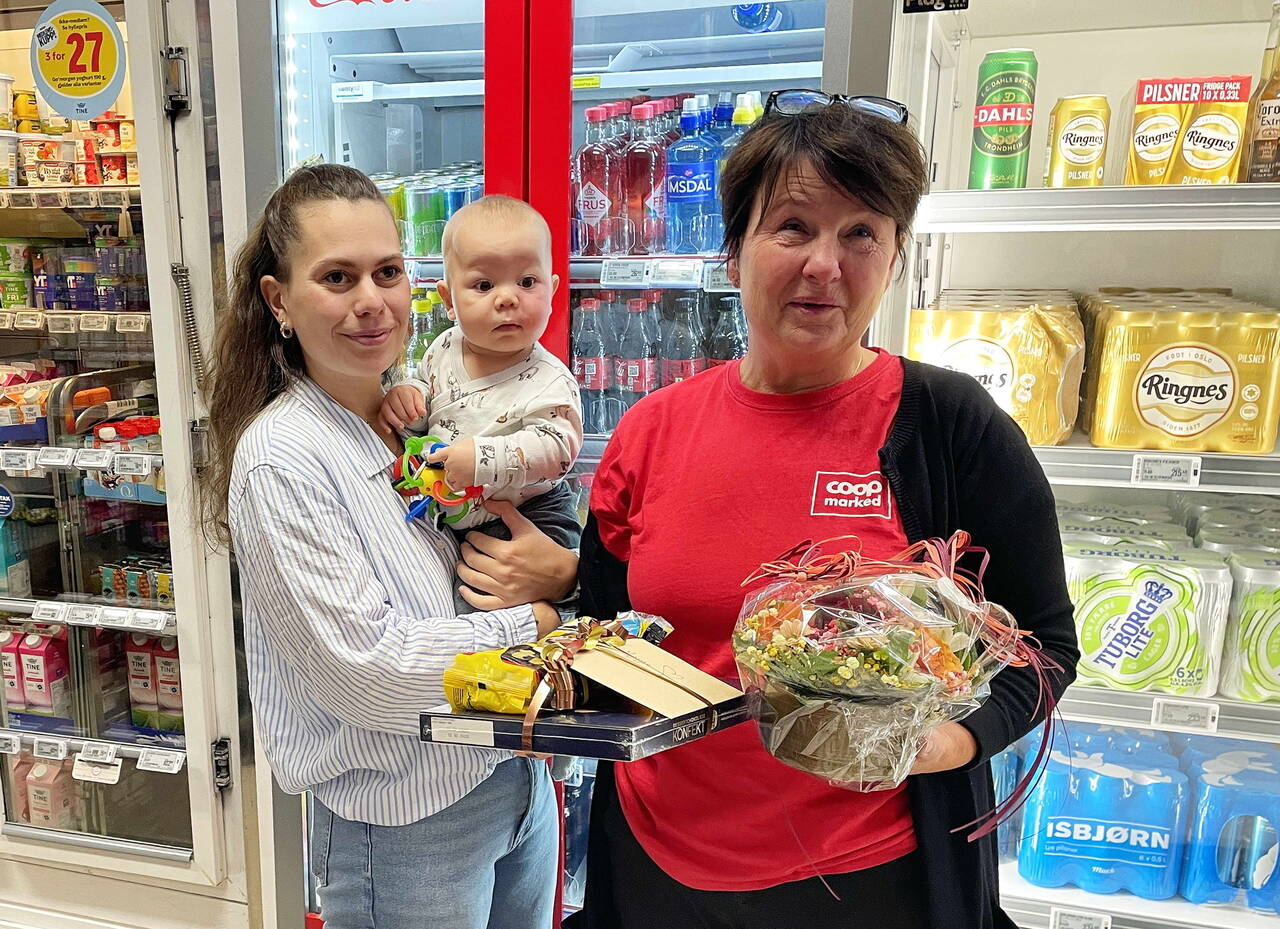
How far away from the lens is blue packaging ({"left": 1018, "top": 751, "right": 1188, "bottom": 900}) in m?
1.79

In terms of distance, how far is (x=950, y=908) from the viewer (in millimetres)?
1109

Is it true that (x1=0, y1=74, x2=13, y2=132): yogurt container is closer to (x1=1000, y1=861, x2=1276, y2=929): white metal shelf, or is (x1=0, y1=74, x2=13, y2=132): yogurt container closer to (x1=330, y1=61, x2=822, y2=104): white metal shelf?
(x1=330, y1=61, x2=822, y2=104): white metal shelf

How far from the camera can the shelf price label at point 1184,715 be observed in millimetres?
1643

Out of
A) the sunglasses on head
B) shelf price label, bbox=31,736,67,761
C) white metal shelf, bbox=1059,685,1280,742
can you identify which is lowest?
shelf price label, bbox=31,736,67,761

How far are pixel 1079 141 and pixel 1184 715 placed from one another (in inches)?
41.4

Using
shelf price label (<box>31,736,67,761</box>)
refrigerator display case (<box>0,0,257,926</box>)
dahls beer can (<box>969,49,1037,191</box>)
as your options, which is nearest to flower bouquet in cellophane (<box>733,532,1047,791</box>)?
dahls beer can (<box>969,49,1037,191</box>)

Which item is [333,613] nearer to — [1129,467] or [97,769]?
[1129,467]

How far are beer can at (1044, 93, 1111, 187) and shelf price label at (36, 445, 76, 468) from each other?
2352mm

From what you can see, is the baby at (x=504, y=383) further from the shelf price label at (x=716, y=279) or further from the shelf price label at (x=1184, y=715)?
the shelf price label at (x=1184, y=715)

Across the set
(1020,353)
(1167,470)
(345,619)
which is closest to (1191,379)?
(1167,470)

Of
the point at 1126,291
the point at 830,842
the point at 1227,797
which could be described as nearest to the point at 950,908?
the point at 830,842

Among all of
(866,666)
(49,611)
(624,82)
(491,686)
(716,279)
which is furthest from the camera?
(49,611)

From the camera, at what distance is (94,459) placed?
2.31m

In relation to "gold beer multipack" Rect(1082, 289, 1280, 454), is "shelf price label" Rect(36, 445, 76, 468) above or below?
below
